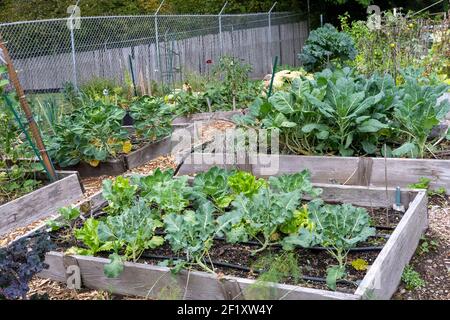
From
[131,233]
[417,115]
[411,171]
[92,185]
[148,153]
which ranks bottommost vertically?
[92,185]

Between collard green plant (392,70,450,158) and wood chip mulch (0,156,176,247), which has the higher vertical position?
collard green plant (392,70,450,158)

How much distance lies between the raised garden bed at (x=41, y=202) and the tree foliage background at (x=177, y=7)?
1317 cm

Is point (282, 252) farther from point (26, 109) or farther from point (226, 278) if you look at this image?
point (26, 109)

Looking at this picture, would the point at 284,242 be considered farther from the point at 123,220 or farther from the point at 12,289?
the point at 12,289

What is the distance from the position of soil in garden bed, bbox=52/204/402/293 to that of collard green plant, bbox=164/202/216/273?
3.7 inches

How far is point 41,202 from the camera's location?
4371mm

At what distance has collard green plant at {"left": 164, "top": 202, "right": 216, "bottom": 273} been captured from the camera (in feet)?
9.21

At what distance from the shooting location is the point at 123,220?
3059 millimetres

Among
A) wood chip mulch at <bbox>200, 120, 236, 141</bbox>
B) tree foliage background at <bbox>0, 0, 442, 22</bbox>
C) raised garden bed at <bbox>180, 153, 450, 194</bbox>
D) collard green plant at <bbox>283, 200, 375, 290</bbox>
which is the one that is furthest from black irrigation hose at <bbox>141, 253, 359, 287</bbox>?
tree foliage background at <bbox>0, 0, 442, 22</bbox>

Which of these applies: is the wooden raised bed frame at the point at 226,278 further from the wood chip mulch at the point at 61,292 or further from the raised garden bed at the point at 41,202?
the raised garden bed at the point at 41,202

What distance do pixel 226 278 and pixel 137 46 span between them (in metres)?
9.18

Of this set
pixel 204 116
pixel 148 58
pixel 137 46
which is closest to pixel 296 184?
pixel 204 116

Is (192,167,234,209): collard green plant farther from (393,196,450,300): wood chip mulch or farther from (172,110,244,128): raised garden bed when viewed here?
(172,110,244,128): raised garden bed
